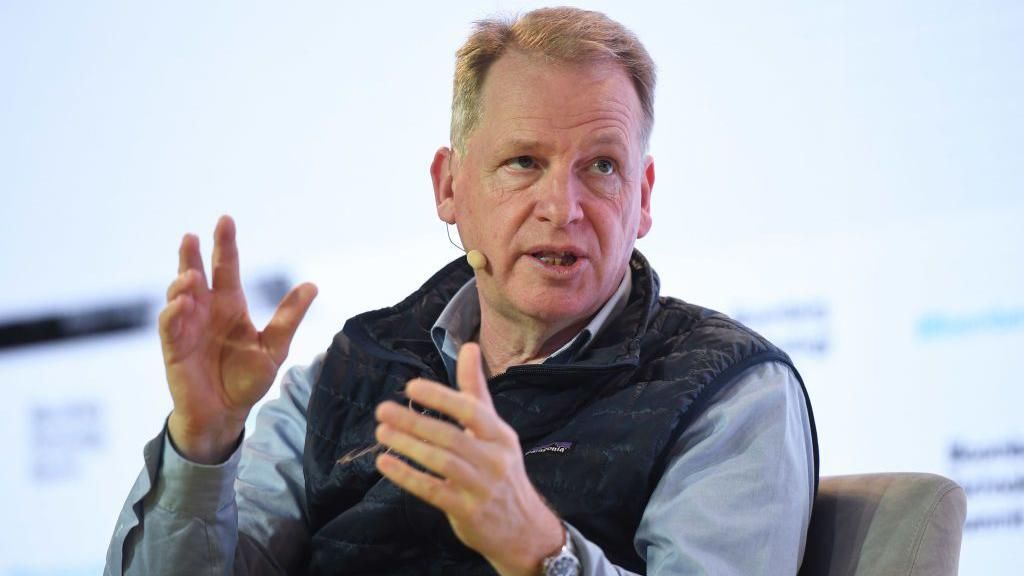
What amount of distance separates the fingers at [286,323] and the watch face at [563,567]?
430 millimetres

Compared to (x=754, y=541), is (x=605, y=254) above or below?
above

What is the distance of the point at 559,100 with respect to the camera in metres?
1.70

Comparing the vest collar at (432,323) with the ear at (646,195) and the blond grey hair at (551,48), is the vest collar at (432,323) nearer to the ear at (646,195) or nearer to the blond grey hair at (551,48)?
the ear at (646,195)

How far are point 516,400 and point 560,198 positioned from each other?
288 mm

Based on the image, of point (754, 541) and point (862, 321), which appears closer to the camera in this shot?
point (754, 541)

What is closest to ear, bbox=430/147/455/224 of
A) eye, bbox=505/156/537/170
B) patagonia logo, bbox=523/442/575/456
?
eye, bbox=505/156/537/170

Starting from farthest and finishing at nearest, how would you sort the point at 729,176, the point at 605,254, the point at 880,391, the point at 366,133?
the point at 366,133 < the point at 729,176 < the point at 880,391 < the point at 605,254

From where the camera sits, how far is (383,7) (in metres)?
3.00

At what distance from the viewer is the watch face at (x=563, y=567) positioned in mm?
1216

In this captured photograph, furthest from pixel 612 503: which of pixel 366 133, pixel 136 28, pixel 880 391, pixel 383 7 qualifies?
pixel 136 28

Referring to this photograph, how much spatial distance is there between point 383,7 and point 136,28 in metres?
0.75

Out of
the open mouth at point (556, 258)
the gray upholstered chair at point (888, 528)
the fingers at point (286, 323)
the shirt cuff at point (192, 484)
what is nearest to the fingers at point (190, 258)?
the fingers at point (286, 323)

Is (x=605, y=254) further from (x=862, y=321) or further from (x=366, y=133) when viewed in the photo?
(x=366, y=133)

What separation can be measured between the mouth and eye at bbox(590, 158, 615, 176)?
5.2 inches
